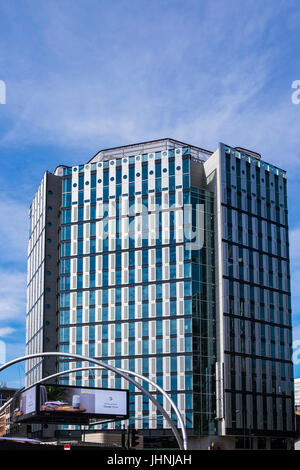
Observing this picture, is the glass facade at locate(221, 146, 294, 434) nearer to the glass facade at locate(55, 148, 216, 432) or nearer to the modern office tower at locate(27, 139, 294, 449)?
the modern office tower at locate(27, 139, 294, 449)

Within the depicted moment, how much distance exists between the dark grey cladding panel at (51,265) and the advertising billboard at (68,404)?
38.5m

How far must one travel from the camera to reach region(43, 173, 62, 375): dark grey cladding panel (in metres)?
107

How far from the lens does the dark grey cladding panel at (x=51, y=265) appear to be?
352ft

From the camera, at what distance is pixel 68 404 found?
64125 millimetres

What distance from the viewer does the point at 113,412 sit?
66.3m

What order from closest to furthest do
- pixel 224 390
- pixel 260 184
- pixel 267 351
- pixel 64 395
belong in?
pixel 64 395 → pixel 224 390 → pixel 267 351 → pixel 260 184

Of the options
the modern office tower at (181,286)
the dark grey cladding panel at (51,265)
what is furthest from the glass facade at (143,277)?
the dark grey cladding panel at (51,265)

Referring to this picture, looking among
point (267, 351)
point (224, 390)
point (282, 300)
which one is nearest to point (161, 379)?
point (224, 390)

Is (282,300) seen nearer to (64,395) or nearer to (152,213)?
(152,213)

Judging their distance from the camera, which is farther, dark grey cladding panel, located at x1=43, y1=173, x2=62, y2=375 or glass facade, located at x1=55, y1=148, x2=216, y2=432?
dark grey cladding panel, located at x1=43, y1=173, x2=62, y2=375

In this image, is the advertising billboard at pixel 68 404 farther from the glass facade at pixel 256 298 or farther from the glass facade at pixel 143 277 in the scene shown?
the glass facade at pixel 256 298

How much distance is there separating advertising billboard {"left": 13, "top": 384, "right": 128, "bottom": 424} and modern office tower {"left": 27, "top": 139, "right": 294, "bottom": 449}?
98.5 feet

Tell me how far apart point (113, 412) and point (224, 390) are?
32.6m

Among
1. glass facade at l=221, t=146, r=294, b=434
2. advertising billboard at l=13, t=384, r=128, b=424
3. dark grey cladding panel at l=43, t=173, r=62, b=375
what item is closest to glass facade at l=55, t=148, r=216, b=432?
glass facade at l=221, t=146, r=294, b=434
